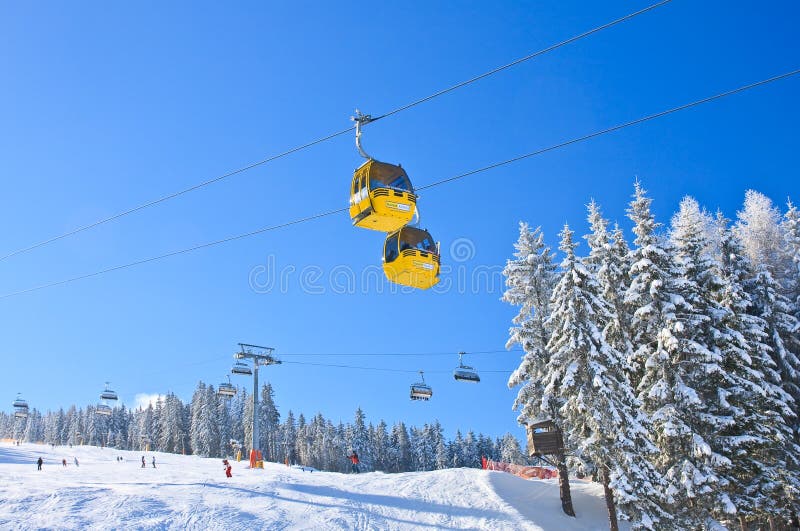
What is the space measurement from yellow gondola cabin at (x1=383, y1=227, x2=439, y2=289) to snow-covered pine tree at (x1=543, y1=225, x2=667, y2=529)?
10.2 meters

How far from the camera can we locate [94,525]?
2477 centimetres

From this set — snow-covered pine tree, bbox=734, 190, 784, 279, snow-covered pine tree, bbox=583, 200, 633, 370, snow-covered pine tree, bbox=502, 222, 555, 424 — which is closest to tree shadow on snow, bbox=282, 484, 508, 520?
snow-covered pine tree, bbox=502, 222, 555, 424

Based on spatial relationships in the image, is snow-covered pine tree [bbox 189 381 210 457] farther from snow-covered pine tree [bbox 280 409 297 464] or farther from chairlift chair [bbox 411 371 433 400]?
chairlift chair [bbox 411 371 433 400]

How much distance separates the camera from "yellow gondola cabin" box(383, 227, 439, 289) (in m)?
21.3

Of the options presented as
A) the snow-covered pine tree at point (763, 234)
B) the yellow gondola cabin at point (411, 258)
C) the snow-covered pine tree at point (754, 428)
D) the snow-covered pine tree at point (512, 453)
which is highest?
the snow-covered pine tree at point (763, 234)

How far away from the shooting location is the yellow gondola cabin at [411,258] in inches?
838

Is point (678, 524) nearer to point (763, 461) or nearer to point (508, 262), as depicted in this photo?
point (763, 461)

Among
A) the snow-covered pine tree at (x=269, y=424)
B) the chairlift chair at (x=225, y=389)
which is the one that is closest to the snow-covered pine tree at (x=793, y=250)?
the chairlift chair at (x=225, y=389)

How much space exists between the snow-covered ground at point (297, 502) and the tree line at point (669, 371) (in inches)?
168

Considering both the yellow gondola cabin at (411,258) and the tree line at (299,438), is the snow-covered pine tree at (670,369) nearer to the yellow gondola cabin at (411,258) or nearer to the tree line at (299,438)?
the yellow gondola cabin at (411,258)

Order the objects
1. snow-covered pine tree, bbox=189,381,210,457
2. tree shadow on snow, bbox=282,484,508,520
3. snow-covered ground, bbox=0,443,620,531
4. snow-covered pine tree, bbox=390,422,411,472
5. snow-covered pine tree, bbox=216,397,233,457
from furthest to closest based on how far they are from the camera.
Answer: snow-covered pine tree, bbox=390,422,411,472 < snow-covered pine tree, bbox=216,397,233,457 < snow-covered pine tree, bbox=189,381,210,457 < tree shadow on snow, bbox=282,484,508,520 < snow-covered ground, bbox=0,443,620,531

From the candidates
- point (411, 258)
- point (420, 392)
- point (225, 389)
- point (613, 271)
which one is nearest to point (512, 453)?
point (225, 389)

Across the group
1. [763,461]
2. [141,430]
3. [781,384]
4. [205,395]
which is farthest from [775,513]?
[141,430]

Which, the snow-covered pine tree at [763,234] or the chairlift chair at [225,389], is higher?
the snow-covered pine tree at [763,234]
